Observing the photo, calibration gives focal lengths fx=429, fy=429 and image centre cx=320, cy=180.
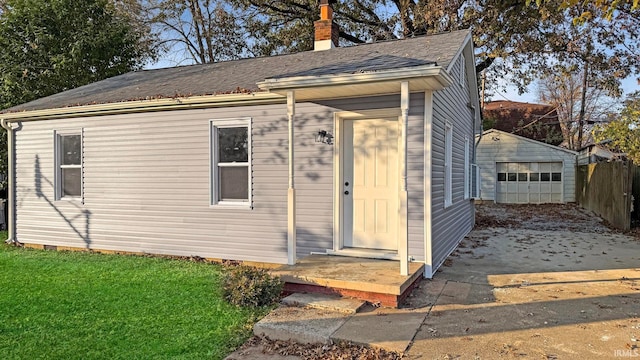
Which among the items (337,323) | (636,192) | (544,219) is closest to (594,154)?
(544,219)

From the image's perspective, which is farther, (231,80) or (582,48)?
(582,48)

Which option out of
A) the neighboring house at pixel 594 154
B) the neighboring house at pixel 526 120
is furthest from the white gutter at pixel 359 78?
the neighboring house at pixel 526 120

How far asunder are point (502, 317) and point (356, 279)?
1.58 meters

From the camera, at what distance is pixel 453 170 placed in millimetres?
8023

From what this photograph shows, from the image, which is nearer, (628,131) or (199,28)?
(628,131)

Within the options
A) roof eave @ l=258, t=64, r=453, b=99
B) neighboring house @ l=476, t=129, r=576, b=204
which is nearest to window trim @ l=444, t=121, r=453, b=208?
roof eave @ l=258, t=64, r=453, b=99

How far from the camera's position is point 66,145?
28.0ft

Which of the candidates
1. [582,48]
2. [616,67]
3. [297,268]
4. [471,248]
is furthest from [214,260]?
[616,67]

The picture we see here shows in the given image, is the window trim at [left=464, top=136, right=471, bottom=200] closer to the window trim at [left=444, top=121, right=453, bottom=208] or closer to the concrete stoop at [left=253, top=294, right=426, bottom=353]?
the window trim at [left=444, top=121, right=453, bottom=208]

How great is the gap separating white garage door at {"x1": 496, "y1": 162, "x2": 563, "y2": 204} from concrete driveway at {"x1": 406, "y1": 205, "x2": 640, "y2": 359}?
10.5 metres

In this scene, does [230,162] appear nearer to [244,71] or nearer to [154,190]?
[154,190]

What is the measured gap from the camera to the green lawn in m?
3.78

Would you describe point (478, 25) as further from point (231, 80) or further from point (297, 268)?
point (297, 268)

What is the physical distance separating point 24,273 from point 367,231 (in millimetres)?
5233
